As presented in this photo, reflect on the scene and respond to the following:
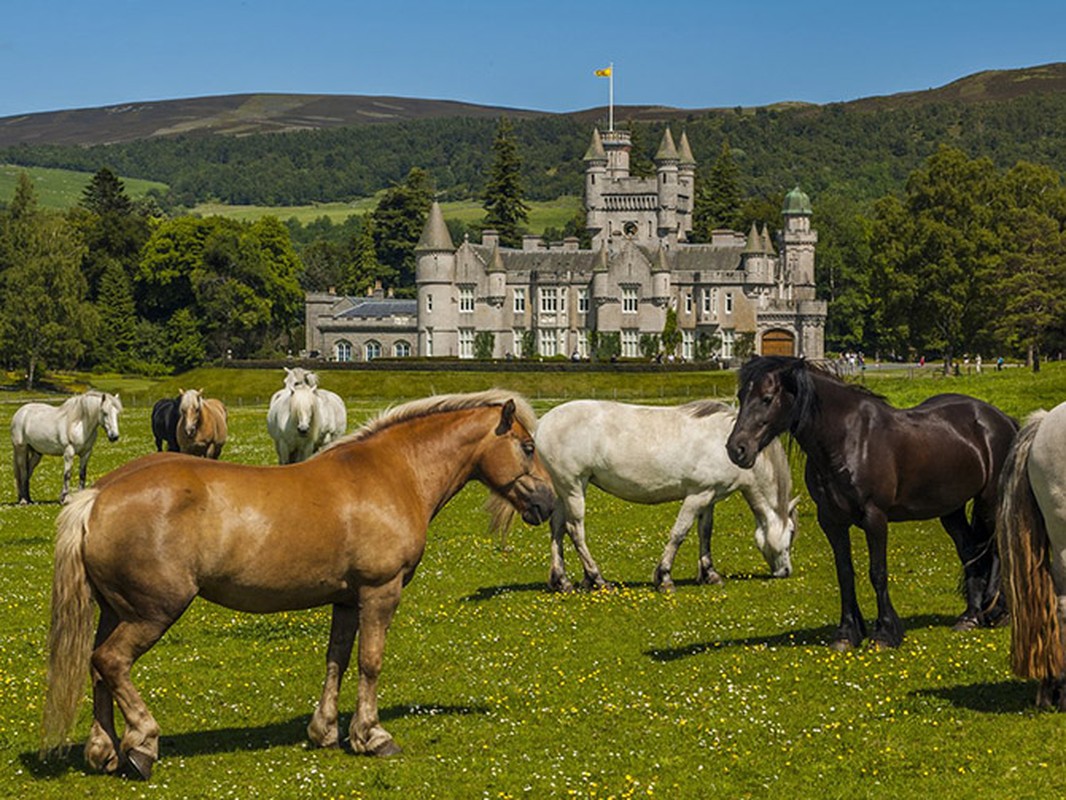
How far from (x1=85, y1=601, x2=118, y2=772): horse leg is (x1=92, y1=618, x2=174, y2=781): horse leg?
0.16 metres

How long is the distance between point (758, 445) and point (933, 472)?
84.4 inches

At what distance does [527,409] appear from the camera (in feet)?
38.9

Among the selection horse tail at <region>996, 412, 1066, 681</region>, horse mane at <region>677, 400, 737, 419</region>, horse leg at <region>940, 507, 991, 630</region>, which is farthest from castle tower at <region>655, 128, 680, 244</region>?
horse tail at <region>996, 412, 1066, 681</region>

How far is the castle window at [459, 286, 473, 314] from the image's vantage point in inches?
4609

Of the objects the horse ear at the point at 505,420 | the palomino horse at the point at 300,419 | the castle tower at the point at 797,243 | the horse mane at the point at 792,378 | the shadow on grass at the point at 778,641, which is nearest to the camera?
the horse ear at the point at 505,420

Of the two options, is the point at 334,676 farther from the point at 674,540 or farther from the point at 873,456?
the point at 674,540

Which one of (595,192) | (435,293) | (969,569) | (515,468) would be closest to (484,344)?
(435,293)

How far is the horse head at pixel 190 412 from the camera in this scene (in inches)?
1150

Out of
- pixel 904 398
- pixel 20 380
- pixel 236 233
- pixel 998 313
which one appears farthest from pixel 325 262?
pixel 904 398

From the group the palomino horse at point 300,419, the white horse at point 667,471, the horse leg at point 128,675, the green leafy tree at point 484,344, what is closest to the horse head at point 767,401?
the white horse at point 667,471

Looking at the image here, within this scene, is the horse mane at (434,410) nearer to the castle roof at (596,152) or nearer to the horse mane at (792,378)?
the horse mane at (792,378)

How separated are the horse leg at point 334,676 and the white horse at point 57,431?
1919 cm

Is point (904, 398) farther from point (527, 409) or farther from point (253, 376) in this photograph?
point (253, 376)

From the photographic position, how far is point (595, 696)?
40.8 feet
